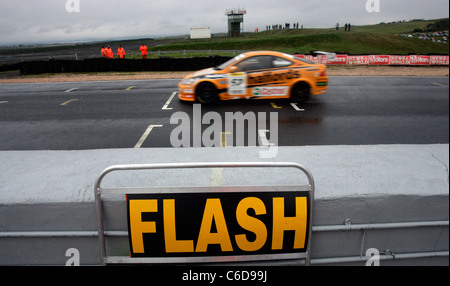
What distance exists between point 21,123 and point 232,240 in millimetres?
7600

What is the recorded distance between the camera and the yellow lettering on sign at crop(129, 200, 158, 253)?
200cm

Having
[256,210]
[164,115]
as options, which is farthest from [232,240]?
[164,115]

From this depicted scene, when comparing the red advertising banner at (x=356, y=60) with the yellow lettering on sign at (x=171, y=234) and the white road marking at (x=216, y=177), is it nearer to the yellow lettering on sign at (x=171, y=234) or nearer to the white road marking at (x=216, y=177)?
the white road marking at (x=216, y=177)

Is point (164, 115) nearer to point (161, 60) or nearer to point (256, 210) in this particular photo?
point (256, 210)

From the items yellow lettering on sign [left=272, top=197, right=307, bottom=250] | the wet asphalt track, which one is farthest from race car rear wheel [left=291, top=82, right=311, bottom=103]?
yellow lettering on sign [left=272, top=197, right=307, bottom=250]

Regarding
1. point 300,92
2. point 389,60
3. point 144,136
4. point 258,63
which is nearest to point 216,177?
point 144,136

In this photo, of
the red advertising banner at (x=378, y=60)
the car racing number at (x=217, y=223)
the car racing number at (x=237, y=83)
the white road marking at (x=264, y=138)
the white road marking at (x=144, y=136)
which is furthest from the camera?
the red advertising banner at (x=378, y=60)

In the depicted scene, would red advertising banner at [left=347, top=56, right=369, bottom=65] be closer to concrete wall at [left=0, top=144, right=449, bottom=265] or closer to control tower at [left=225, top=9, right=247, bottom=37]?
control tower at [left=225, top=9, right=247, bottom=37]

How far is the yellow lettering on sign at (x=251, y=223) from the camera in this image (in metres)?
2.00

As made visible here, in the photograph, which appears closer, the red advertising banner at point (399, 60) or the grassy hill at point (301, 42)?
the grassy hill at point (301, 42)

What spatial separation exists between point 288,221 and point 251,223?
254 mm

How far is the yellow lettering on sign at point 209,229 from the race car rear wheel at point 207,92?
6.46 meters

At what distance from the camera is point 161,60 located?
1631cm

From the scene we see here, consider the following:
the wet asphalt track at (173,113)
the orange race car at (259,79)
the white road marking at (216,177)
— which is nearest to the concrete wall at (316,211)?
the white road marking at (216,177)
